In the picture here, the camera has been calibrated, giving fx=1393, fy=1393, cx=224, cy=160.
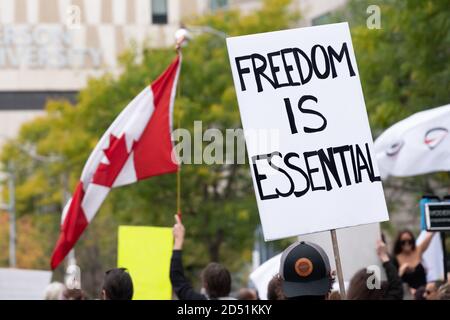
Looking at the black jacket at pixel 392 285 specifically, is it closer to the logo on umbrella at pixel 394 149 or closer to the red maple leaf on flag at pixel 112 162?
the red maple leaf on flag at pixel 112 162

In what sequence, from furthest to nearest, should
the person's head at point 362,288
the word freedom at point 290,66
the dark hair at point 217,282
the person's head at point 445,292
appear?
the person's head at point 445,292
the dark hair at point 217,282
the person's head at point 362,288
the word freedom at point 290,66

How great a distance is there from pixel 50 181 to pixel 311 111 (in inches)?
2205

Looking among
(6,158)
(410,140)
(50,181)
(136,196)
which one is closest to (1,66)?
(6,158)

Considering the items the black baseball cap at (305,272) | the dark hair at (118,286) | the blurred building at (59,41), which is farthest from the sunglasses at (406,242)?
the blurred building at (59,41)

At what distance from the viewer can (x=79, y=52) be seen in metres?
87.7

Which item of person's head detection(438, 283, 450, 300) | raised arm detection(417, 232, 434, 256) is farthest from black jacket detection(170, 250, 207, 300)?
raised arm detection(417, 232, 434, 256)

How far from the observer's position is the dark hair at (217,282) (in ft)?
26.8

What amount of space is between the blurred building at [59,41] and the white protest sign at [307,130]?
242ft

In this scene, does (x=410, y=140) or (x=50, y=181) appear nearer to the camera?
(x=410, y=140)

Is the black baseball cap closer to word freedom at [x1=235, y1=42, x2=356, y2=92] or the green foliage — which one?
word freedom at [x1=235, y1=42, x2=356, y2=92]

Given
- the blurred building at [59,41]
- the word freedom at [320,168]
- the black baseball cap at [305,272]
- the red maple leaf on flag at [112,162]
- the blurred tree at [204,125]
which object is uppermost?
the blurred building at [59,41]

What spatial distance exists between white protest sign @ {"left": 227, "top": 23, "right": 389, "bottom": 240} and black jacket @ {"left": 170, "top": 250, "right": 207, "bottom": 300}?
5.01 ft

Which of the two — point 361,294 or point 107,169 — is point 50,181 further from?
point 361,294

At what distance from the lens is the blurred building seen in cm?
8444
